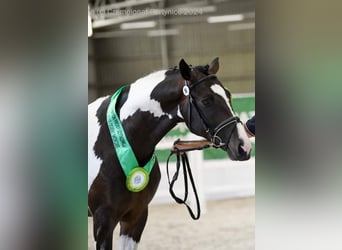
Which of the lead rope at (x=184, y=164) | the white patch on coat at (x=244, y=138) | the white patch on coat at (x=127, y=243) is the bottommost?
the white patch on coat at (x=127, y=243)

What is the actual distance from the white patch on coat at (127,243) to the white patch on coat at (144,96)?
0.38 m

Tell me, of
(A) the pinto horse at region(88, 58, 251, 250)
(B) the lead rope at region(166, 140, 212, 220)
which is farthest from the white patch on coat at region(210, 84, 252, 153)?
(B) the lead rope at region(166, 140, 212, 220)

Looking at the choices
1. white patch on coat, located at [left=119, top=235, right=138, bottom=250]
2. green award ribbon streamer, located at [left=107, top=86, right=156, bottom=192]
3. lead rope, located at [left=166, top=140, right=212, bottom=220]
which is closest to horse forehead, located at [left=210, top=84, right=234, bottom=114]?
lead rope, located at [left=166, top=140, right=212, bottom=220]

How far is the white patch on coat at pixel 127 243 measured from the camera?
115 cm

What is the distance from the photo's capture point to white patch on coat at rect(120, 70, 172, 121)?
1109 mm

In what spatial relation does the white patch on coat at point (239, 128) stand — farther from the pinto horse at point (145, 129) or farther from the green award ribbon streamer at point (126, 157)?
the green award ribbon streamer at point (126, 157)

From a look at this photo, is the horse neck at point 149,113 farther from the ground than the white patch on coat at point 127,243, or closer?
farther from the ground

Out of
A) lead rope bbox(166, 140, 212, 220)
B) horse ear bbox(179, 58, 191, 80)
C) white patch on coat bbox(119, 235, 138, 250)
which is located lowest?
white patch on coat bbox(119, 235, 138, 250)

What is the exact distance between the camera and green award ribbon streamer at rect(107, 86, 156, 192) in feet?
3.66

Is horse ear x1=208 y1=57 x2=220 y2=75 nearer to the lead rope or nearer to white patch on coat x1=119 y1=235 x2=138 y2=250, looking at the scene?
the lead rope

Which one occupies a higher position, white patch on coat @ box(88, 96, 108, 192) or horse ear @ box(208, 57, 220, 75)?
horse ear @ box(208, 57, 220, 75)

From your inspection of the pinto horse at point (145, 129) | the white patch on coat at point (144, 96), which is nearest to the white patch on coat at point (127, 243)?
the pinto horse at point (145, 129)
